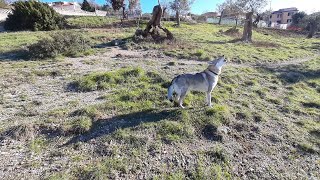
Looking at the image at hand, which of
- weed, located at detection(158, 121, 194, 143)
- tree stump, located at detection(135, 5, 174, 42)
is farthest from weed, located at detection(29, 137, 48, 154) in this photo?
tree stump, located at detection(135, 5, 174, 42)

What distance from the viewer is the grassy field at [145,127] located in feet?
14.4

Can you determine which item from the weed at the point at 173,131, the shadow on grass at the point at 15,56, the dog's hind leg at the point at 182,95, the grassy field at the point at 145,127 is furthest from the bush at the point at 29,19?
the weed at the point at 173,131

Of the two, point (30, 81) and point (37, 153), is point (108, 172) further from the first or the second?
point (30, 81)

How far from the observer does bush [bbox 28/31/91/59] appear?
1067 centimetres

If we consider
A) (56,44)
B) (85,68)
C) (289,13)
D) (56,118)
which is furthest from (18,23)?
→ (289,13)

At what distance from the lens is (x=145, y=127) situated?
536cm

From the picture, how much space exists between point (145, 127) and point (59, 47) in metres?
7.74

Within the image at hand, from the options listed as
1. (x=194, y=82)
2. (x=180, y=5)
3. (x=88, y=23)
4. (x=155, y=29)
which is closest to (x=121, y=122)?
(x=194, y=82)

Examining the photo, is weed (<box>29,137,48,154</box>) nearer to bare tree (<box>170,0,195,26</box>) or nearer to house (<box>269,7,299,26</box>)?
bare tree (<box>170,0,195,26</box>)

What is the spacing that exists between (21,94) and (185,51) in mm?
8536

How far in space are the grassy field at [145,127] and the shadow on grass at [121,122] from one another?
22mm

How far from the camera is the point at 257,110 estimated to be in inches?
268

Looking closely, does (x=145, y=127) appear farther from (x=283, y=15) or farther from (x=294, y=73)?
(x=283, y=15)

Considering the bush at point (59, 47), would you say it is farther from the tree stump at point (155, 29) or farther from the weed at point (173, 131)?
the weed at point (173, 131)
